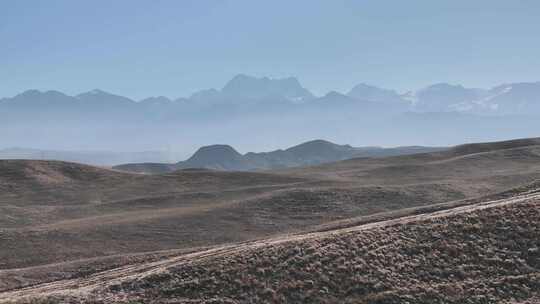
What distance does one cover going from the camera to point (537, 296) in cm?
2605

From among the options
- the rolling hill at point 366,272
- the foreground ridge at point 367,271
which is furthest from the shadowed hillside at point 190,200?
the rolling hill at point 366,272

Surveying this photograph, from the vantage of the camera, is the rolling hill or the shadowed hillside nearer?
the rolling hill

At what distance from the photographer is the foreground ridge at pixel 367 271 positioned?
88.8 ft

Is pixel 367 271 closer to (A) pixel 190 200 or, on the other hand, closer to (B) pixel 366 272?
(B) pixel 366 272

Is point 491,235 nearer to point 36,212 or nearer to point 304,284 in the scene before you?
point 304,284

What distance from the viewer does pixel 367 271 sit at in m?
29.0

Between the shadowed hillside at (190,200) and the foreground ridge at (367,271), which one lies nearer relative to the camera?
the foreground ridge at (367,271)

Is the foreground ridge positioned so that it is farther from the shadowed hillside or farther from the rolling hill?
the shadowed hillside

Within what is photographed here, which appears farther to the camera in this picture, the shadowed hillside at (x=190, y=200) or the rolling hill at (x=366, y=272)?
the shadowed hillside at (x=190, y=200)

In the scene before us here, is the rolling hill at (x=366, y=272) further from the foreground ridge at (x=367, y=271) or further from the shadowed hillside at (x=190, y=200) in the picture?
the shadowed hillside at (x=190, y=200)

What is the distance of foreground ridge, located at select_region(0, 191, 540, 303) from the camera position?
27062 millimetres

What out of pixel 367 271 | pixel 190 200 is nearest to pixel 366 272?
pixel 367 271

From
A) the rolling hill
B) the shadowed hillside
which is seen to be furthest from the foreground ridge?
the shadowed hillside

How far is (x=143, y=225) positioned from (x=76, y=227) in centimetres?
757
